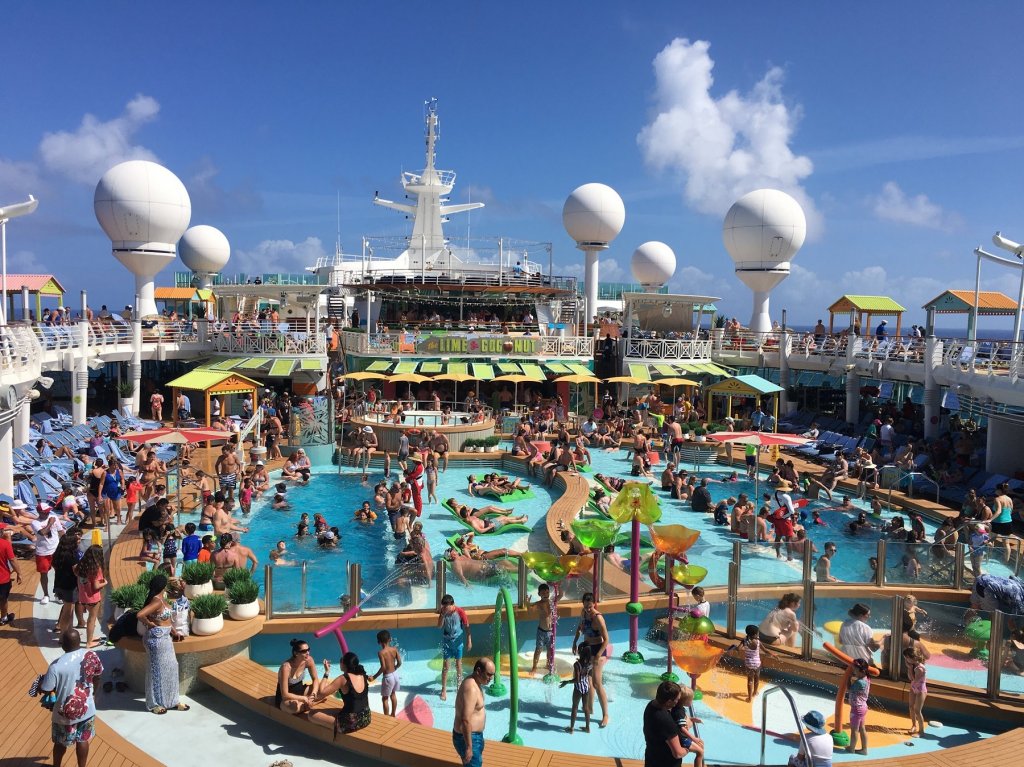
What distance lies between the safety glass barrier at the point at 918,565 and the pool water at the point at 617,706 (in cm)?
211

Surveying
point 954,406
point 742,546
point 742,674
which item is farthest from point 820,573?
point 954,406

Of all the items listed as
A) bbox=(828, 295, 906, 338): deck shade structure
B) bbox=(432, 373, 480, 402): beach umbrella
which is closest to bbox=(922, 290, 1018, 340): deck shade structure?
bbox=(828, 295, 906, 338): deck shade structure

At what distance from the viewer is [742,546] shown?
9797mm

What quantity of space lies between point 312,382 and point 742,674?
66.4 ft

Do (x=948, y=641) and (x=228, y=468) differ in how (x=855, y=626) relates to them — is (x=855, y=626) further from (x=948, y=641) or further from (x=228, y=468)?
(x=228, y=468)

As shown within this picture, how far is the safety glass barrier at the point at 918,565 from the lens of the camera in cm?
991

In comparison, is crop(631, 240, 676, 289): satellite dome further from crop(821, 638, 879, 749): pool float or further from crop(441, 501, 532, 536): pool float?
crop(821, 638, 879, 749): pool float

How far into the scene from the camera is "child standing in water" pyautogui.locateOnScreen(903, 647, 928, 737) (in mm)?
7809

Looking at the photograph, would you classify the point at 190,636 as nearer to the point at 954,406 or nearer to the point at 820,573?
the point at 820,573

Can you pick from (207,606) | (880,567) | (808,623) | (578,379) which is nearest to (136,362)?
(578,379)

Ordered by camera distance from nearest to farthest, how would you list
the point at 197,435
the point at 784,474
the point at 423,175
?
the point at 197,435 < the point at 784,474 < the point at 423,175

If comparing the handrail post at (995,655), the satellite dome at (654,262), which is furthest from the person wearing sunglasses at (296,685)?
the satellite dome at (654,262)

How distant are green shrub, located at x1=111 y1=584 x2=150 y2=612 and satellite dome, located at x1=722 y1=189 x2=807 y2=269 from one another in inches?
1082

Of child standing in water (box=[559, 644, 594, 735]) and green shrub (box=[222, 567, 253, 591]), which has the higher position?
green shrub (box=[222, 567, 253, 591])
